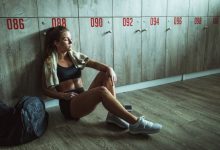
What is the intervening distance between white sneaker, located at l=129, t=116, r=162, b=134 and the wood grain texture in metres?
0.06

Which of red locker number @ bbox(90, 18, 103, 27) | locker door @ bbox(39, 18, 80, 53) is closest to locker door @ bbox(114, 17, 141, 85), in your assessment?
red locker number @ bbox(90, 18, 103, 27)

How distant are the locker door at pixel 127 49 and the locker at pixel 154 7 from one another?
18cm

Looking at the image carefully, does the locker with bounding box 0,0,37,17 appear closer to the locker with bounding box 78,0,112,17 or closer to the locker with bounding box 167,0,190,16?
the locker with bounding box 78,0,112,17

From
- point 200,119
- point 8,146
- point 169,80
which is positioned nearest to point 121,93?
point 169,80

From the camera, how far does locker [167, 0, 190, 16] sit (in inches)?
135

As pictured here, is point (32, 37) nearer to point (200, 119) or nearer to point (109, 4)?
point (109, 4)

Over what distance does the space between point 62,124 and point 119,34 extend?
1441 mm

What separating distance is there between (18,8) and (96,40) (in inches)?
39.0

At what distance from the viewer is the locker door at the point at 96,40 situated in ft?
9.18

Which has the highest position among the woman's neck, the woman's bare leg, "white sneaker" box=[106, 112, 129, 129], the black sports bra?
the woman's neck

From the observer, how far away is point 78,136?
81.2 inches

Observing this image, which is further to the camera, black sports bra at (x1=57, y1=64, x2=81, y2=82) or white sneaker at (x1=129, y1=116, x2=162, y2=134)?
black sports bra at (x1=57, y1=64, x2=81, y2=82)

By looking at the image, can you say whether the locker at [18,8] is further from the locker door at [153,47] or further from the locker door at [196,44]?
the locker door at [196,44]

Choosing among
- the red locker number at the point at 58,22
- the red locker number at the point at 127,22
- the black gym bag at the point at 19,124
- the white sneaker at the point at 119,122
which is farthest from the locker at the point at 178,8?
the black gym bag at the point at 19,124
